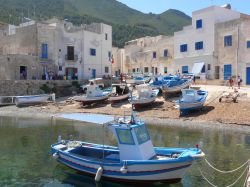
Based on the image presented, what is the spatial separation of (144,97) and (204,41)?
49.3ft

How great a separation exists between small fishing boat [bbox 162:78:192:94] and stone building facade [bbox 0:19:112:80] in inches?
755

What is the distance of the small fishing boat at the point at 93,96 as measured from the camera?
40531 millimetres

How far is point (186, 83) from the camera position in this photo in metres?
39.2

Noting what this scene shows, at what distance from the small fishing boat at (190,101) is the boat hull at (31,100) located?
19.2 m

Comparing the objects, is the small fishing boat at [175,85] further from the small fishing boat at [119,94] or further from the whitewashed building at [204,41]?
the whitewashed building at [204,41]

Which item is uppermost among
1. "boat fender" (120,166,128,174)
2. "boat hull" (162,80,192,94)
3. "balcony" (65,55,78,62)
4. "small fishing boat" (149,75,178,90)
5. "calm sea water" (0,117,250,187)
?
"balcony" (65,55,78,62)

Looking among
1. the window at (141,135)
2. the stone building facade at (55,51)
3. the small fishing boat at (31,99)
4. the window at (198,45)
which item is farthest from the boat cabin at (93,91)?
the window at (141,135)

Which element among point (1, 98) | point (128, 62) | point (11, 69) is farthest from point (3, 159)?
point (128, 62)

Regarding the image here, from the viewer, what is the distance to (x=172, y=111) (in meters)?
33.8

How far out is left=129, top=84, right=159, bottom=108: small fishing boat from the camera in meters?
36.2

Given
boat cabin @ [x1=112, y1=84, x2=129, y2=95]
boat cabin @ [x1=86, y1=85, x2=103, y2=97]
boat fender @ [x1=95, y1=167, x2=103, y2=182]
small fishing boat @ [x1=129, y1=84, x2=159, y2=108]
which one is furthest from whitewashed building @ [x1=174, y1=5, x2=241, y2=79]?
boat fender @ [x1=95, y1=167, x2=103, y2=182]

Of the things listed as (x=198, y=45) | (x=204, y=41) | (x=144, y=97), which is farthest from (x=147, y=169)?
(x=198, y=45)

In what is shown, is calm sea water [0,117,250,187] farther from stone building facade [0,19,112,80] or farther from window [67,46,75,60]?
window [67,46,75,60]

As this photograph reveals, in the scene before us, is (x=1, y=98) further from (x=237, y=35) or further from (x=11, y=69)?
(x=237, y=35)
